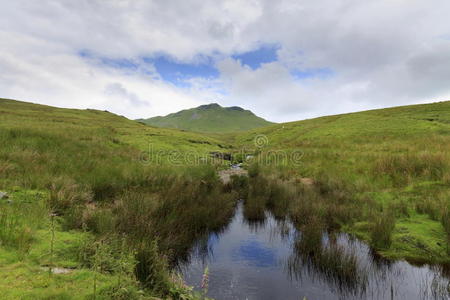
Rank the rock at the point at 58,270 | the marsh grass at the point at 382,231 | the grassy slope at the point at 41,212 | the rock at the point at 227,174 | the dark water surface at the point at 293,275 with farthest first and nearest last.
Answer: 1. the rock at the point at 227,174
2. the marsh grass at the point at 382,231
3. the dark water surface at the point at 293,275
4. the rock at the point at 58,270
5. the grassy slope at the point at 41,212

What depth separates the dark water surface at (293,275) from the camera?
195 inches

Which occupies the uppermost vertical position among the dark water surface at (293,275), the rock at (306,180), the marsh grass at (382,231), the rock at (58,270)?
the rock at (306,180)

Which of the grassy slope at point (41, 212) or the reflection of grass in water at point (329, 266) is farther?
the reflection of grass in water at point (329, 266)

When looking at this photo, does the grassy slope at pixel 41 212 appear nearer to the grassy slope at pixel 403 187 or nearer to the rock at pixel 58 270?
the rock at pixel 58 270

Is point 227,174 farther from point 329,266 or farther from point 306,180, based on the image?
point 329,266

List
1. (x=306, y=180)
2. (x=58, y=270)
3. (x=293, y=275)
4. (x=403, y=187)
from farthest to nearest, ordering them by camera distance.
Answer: (x=306, y=180) < (x=403, y=187) < (x=293, y=275) < (x=58, y=270)

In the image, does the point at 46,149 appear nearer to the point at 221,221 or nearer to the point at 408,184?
the point at 221,221

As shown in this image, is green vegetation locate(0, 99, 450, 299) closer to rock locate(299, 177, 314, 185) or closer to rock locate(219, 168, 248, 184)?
rock locate(299, 177, 314, 185)

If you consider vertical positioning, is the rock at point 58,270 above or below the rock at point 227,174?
below

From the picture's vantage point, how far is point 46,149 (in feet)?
42.1

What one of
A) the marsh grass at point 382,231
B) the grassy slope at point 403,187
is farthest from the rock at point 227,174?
the marsh grass at point 382,231

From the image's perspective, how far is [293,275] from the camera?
18.7ft

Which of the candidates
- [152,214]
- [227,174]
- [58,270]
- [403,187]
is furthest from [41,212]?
[403,187]

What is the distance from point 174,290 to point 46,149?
1302 centimetres
